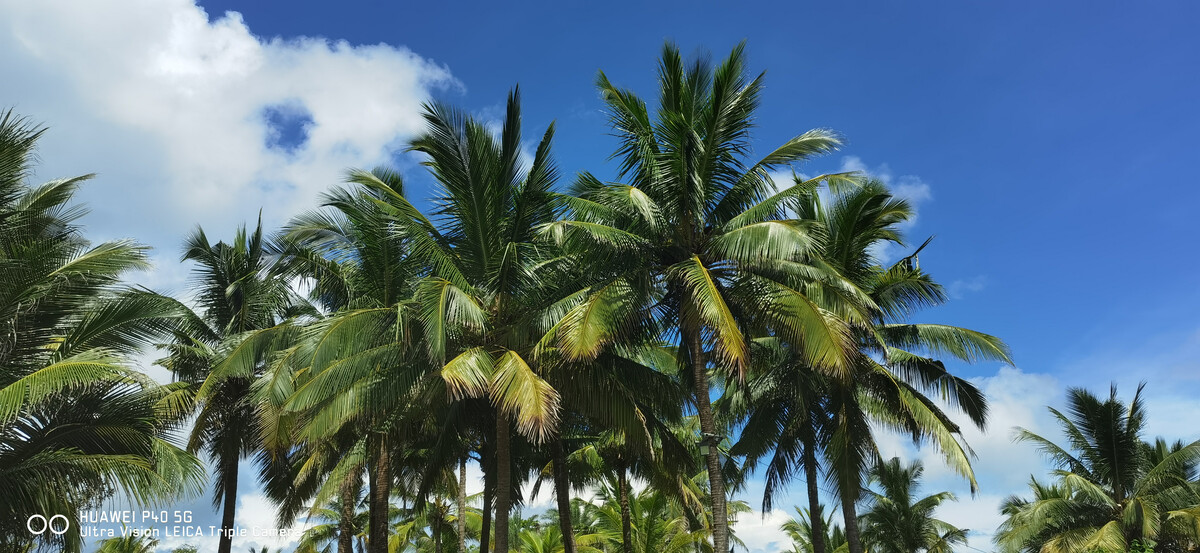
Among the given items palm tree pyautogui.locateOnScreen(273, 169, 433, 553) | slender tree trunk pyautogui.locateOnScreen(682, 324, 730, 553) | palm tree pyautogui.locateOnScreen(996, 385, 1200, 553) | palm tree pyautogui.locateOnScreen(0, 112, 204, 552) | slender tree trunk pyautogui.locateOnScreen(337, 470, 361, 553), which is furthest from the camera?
palm tree pyautogui.locateOnScreen(996, 385, 1200, 553)

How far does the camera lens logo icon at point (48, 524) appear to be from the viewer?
36.9 ft

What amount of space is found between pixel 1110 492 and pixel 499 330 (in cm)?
2298

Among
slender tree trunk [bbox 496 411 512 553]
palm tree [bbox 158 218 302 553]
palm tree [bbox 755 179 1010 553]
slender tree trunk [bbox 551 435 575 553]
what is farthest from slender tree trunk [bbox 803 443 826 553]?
palm tree [bbox 158 218 302 553]

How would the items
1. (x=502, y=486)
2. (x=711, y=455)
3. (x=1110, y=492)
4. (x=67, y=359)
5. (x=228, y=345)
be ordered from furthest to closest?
(x=1110, y=492) → (x=228, y=345) → (x=502, y=486) → (x=711, y=455) → (x=67, y=359)

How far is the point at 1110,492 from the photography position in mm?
26875

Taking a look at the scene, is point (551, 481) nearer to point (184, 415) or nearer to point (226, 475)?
point (226, 475)

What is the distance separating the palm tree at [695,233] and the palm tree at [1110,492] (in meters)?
17.0

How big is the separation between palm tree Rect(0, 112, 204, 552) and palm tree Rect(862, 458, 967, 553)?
28004 mm

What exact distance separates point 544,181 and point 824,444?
8977 mm

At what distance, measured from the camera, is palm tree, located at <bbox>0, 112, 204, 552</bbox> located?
413 inches

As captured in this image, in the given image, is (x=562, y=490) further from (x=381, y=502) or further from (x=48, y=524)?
(x=48, y=524)

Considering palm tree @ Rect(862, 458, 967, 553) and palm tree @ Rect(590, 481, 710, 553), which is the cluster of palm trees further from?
palm tree @ Rect(862, 458, 967, 553)

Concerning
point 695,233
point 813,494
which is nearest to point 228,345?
point 695,233

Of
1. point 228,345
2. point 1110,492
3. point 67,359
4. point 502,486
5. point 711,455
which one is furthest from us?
point 1110,492
